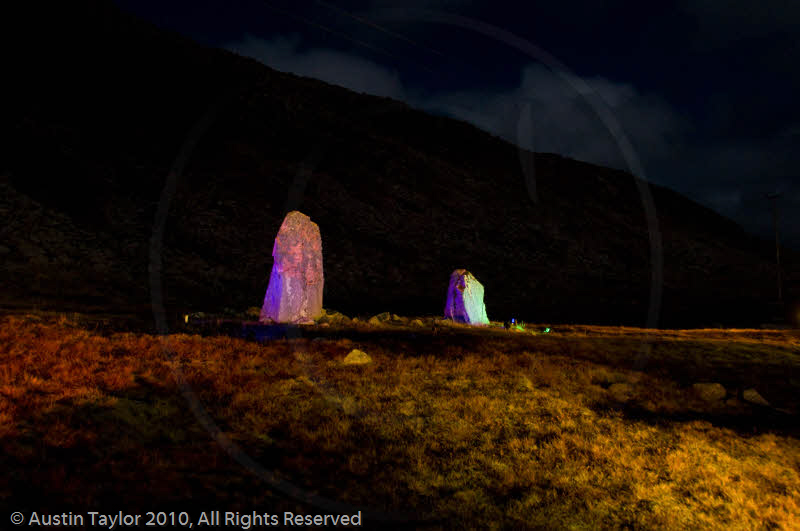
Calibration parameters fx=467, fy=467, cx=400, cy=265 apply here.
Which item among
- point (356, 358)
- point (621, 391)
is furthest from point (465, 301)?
point (621, 391)

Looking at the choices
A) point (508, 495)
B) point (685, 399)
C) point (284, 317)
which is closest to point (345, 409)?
point (508, 495)

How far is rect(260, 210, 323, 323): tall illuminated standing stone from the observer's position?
1892 cm

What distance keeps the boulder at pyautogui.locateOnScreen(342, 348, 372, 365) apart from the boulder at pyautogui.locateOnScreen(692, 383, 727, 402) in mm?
8514

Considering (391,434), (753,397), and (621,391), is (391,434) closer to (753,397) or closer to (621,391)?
(621,391)

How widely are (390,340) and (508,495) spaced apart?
30.0ft

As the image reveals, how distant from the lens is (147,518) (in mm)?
5547

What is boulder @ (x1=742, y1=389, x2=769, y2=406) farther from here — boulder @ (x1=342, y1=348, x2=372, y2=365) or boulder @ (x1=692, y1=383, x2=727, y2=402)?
boulder @ (x1=342, y1=348, x2=372, y2=365)

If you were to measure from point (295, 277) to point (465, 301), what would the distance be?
359 inches

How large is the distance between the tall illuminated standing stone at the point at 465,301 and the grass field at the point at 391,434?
9.90 meters

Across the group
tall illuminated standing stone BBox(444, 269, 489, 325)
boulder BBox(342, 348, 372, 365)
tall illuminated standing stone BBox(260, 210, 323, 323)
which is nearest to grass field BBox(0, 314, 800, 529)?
boulder BBox(342, 348, 372, 365)

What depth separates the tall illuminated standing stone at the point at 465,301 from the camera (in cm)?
2400

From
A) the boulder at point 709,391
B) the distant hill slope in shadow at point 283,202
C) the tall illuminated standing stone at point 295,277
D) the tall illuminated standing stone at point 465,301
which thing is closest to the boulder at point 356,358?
the tall illuminated standing stone at point 295,277

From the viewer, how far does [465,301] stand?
2402 cm

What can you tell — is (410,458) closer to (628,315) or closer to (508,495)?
(508,495)
